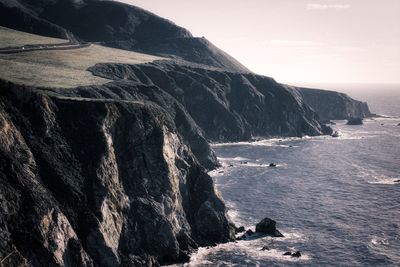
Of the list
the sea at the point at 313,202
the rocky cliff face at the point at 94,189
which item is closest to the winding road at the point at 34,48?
the rocky cliff face at the point at 94,189

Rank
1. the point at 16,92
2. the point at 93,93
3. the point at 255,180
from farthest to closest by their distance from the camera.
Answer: the point at 255,180 → the point at 93,93 → the point at 16,92

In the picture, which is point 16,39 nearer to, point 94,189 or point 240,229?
point 94,189

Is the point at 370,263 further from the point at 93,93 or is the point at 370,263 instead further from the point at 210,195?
the point at 93,93

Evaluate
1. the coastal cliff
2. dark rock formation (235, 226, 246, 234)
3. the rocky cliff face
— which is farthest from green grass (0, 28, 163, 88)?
dark rock formation (235, 226, 246, 234)

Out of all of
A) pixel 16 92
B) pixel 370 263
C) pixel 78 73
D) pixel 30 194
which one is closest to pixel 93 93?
pixel 78 73

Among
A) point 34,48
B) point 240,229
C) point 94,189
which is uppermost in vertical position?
point 34,48

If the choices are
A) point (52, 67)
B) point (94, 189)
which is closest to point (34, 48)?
point (52, 67)

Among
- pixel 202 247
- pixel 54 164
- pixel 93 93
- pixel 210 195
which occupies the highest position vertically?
pixel 93 93
